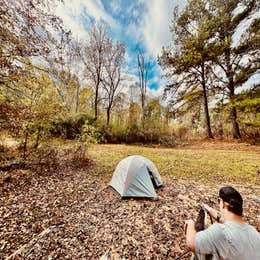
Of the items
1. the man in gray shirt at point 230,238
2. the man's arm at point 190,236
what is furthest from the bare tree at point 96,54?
the man in gray shirt at point 230,238

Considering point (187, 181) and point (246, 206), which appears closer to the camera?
point (246, 206)

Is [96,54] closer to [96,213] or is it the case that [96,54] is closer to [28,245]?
[96,213]

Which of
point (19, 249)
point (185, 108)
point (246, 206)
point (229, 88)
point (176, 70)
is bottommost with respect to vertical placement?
point (19, 249)

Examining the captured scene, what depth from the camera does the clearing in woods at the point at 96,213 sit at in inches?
90.2

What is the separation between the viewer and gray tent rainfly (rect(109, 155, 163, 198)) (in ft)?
12.2

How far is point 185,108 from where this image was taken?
12.9 m

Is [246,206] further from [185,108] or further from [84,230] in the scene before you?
[185,108]

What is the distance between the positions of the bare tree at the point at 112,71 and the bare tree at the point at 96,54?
0.53 metres

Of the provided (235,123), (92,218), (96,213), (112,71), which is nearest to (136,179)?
(96,213)

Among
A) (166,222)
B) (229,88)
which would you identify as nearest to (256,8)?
(229,88)

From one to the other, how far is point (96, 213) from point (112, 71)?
49.7ft

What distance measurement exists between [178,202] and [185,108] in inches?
422

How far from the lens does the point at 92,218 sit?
2994 mm

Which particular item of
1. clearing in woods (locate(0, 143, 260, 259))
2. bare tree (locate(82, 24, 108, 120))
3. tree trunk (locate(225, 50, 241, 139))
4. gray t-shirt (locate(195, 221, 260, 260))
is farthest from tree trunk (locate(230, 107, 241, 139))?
gray t-shirt (locate(195, 221, 260, 260))
